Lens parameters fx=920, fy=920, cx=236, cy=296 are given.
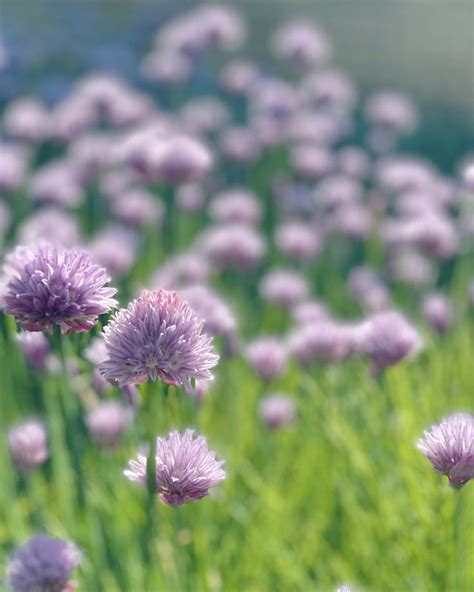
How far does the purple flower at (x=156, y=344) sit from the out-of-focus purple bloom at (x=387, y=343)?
549mm

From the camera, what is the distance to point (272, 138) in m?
2.53

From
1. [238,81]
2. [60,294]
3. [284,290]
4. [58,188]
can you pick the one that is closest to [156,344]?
[60,294]

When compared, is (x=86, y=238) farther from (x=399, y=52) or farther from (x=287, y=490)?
(x=399, y=52)

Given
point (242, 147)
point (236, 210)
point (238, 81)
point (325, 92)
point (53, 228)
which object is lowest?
point (53, 228)

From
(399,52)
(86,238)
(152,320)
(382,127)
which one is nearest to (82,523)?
(152,320)

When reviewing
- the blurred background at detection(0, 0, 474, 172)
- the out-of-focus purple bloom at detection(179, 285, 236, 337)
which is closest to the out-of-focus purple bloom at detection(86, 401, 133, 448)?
the out-of-focus purple bloom at detection(179, 285, 236, 337)

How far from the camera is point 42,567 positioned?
84 centimetres

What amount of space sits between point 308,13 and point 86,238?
3310mm

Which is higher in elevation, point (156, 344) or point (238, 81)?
point (238, 81)

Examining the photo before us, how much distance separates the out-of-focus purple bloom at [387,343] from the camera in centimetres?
122

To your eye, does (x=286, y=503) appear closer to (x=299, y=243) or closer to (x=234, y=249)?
(x=234, y=249)

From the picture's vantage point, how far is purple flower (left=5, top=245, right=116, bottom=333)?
75cm

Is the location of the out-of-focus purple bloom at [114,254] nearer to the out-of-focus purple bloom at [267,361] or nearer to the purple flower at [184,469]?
the out-of-focus purple bloom at [267,361]

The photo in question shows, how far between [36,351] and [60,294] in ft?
2.00
